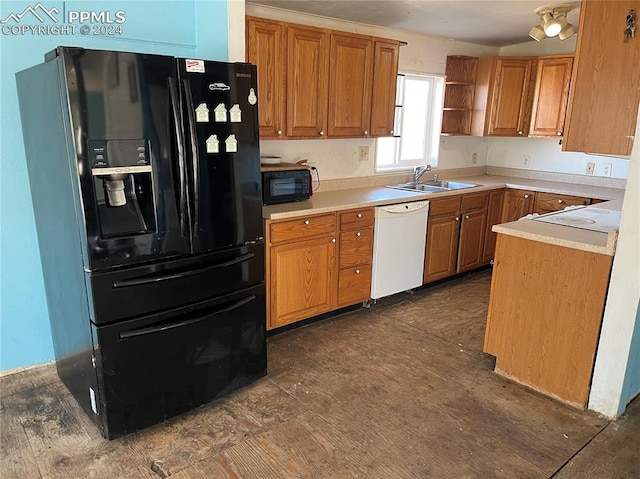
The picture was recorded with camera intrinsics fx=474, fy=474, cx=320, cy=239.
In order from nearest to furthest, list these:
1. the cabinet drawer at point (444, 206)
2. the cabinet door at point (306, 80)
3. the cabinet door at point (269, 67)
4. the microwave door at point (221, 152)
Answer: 1. the microwave door at point (221, 152)
2. the cabinet door at point (269, 67)
3. the cabinet door at point (306, 80)
4. the cabinet drawer at point (444, 206)

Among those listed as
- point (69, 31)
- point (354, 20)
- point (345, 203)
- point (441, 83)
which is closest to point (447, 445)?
point (345, 203)

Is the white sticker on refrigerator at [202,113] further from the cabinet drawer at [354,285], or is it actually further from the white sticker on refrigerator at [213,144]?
the cabinet drawer at [354,285]

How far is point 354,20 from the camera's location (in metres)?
3.82

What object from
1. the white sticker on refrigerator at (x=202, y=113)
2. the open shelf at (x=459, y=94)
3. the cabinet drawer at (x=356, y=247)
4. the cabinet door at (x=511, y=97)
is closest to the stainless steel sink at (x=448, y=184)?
the open shelf at (x=459, y=94)

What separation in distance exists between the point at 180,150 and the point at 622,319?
89.3 inches

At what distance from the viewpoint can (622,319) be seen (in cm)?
234

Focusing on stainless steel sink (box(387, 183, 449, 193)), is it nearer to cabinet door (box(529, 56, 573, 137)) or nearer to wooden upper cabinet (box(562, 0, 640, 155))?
cabinet door (box(529, 56, 573, 137))

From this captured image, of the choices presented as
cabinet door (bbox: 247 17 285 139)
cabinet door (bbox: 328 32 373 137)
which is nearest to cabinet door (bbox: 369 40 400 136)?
cabinet door (bbox: 328 32 373 137)

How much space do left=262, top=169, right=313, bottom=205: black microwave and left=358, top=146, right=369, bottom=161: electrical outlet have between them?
37.7 inches

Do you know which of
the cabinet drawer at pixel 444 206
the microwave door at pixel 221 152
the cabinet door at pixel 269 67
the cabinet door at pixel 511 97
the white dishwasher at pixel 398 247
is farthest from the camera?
the cabinet door at pixel 511 97

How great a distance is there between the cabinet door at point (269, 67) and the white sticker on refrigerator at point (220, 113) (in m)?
0.72

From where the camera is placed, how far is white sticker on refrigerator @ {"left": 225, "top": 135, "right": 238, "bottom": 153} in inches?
89.7

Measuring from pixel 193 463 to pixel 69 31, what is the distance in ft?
7.47

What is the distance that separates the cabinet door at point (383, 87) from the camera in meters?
3.71
